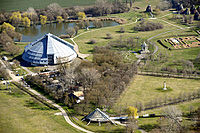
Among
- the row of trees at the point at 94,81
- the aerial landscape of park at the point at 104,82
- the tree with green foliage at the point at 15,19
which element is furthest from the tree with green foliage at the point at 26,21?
the row of trees at the point at 94,81

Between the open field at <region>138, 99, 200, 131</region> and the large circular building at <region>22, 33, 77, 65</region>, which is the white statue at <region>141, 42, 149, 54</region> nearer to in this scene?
the large circular building at <region>22, 33, 77, 65</region>

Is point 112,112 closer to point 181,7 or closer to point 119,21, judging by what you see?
point 119,21

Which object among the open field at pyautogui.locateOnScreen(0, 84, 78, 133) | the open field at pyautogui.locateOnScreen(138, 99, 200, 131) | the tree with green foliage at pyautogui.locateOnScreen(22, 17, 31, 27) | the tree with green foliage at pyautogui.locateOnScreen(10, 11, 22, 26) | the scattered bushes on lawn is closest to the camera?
the open field at pyautogui.locateOnScreen(0, 84, 78, 133)

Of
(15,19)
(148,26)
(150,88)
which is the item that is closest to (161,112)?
(150,88)

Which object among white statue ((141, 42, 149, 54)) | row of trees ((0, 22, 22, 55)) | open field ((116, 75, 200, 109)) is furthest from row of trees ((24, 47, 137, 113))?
row of trees ((0, 22, 22, 55))

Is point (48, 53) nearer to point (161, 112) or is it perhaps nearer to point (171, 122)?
point (161, 112)

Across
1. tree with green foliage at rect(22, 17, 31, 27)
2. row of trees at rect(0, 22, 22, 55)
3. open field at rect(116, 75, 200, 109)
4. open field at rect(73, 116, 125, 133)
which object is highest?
tree with green foliage at rect(22, 17, 31, 27)

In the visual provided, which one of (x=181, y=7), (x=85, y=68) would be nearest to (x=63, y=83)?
(x=85, y=68)
